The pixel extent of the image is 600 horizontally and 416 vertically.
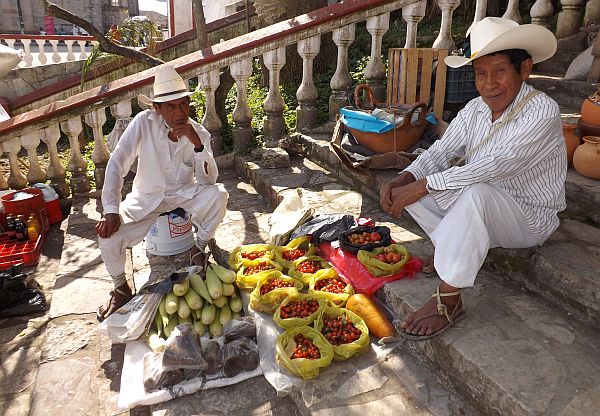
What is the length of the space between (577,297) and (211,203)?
2758 millimetres

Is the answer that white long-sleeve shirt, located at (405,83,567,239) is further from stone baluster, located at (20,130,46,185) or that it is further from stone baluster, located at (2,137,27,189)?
stone baluster, located at (2,137,27,189)

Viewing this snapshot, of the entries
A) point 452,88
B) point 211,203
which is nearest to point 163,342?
point 211,203

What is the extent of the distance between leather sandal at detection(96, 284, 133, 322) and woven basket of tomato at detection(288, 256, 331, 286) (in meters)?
1.35

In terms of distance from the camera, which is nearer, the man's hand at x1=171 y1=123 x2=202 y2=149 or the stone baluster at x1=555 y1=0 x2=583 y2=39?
the man's hand at x1=171 y1=123 x2=202 y2=149

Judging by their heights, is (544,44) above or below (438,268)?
above

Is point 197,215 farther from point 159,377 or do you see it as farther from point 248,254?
point 159,377

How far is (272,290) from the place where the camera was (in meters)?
3.34

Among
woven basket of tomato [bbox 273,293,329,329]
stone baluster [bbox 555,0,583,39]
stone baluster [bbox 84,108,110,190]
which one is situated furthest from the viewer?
stone baluster [bbox 555,0,583,39]

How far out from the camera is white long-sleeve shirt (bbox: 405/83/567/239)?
8.45ft

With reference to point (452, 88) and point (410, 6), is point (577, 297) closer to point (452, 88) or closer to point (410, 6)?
point (452, 88)

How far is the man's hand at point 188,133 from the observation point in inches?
→ 147

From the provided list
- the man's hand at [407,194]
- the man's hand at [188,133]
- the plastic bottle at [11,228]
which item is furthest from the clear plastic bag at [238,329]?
the plastic bottle at [11,228]

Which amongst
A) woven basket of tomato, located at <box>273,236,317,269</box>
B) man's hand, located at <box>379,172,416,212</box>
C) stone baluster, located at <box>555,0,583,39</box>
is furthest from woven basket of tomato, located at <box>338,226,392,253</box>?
stone baluster, located at <box>555,0,583,39</box>

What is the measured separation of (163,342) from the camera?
3.12 meters
